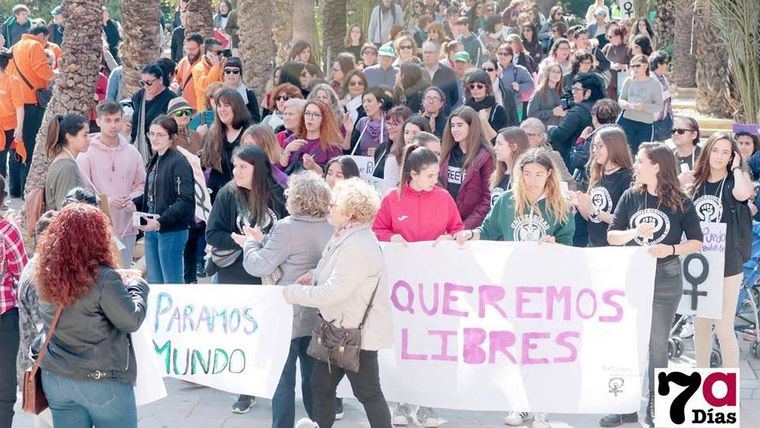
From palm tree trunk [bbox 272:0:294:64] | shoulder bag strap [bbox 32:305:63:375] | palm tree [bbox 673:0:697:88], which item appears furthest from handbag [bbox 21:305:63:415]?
palm tree [bbox 673:0:697:88]

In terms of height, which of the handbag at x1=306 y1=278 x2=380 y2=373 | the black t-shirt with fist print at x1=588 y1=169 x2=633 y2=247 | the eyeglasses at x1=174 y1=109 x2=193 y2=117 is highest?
the eyeglasses at x1=174 y1=109 x2=193 y2=117

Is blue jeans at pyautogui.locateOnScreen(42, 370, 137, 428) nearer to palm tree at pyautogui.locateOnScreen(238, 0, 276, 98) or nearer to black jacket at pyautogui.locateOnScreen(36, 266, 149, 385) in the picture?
black jacket at pyautogui.locateOnScreen(36, 266, 149, 385)

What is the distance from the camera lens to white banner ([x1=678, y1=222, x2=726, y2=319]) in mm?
7914

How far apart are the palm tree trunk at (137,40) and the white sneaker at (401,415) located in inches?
317

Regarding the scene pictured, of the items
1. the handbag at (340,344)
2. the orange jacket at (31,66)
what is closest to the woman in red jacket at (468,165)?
the handbag at (340,344)

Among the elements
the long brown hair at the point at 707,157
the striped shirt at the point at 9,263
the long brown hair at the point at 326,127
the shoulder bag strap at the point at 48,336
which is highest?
the long brown hair at the point at 326,127

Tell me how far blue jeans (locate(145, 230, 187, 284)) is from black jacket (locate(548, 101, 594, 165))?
4.28 metres

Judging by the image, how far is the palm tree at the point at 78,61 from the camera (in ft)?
41.2

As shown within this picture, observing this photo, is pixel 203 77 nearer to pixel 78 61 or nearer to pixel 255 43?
pixel 78 61

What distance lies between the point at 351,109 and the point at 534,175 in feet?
16.6

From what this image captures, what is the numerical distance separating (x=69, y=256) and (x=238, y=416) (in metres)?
2.73

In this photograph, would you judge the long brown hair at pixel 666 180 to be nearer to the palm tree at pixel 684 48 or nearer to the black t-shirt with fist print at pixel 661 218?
the black t-shirt with fist print at pixel 661 218

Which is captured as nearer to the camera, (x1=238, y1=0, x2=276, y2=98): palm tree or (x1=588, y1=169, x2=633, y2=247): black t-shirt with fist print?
(x1=588, y1=169, x2=633, y2=247): black t-shirt with fist print

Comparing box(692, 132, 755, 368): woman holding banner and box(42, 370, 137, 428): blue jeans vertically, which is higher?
box(692, 132, 755, 368): woman holding banner
